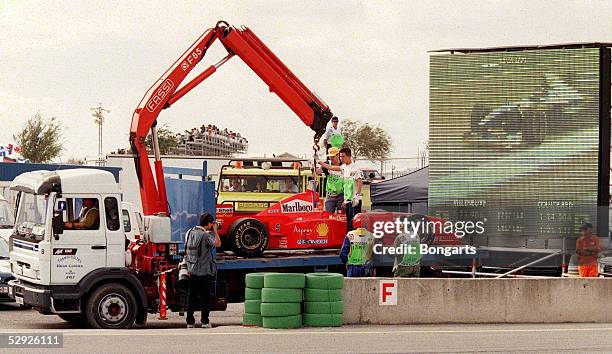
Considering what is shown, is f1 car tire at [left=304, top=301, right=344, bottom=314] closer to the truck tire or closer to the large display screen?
the truck tire

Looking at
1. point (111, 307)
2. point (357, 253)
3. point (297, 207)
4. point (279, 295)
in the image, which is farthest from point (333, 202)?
point (111, 307)

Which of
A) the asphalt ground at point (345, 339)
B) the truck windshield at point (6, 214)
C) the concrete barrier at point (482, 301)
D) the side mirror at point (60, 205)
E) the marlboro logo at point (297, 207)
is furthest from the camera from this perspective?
the truck windshield at point (6, 214)

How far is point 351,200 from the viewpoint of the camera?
63.2 feet

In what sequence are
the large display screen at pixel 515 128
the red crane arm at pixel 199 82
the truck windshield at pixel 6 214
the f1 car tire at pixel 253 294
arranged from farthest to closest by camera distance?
the truck windshield at pixel 6 214
the large display screen at pixel 515 128
the red crane arm at pixel 199 82
the f1 car tire at pixel 253 294

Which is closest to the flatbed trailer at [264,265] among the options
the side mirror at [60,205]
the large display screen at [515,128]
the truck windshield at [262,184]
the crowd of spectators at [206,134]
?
the truck windshield at [262,184]

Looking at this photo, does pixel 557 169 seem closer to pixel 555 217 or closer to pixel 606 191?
pixel 606 191

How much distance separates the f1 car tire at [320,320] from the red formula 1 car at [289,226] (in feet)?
11.1

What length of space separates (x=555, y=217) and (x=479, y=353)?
7.81 meters

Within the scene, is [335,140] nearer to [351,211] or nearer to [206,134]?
[351,211]

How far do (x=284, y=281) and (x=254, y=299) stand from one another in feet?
2.16

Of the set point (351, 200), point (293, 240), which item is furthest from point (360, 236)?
point (293, 240)

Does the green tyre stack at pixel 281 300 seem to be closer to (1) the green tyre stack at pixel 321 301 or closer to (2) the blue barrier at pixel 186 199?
(1) the green tyre stack at pixel 321 301

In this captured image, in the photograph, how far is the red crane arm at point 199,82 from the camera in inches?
843

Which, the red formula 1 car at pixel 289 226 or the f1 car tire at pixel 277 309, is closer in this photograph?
the f1 car tire at pixel 277 309
